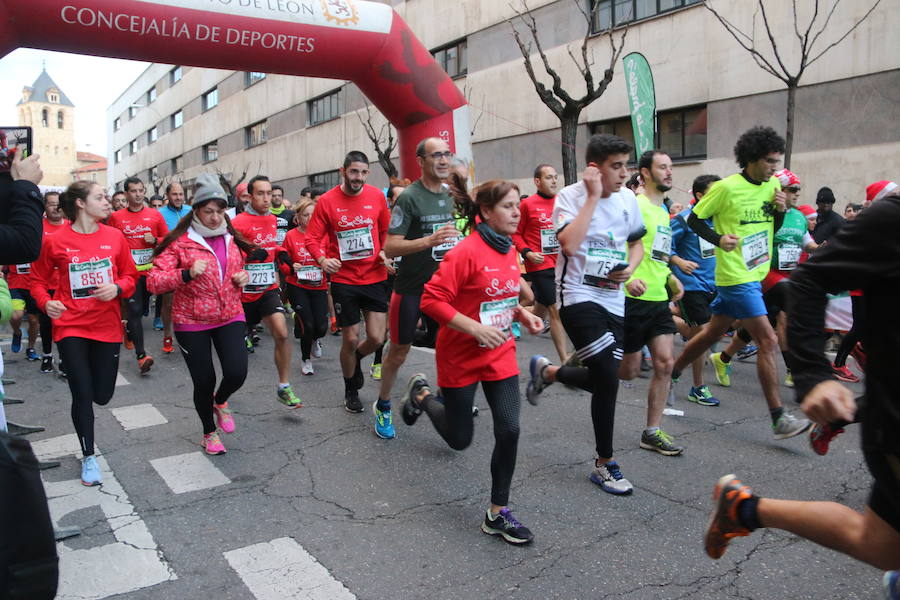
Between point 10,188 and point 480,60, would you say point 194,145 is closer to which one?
point 480,60

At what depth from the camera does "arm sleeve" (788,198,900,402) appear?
1.93 m

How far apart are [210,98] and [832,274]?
151 ft

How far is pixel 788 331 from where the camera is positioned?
2.20 m

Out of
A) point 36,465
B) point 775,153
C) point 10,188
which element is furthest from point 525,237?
point 36,465

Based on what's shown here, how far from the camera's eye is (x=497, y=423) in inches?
143

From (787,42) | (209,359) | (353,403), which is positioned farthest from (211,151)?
(209,359)

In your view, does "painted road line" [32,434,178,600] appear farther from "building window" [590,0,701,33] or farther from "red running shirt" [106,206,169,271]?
"building window" [590,0,701,33]

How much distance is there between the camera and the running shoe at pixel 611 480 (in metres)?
4.14

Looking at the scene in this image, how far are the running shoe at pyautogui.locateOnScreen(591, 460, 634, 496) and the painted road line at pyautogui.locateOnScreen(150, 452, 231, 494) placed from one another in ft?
7.28

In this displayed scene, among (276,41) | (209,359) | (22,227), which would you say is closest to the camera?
(22,227)

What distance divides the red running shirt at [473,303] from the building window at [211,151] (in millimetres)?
41819

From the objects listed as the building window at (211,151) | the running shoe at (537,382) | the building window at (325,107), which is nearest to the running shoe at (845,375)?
the running shoe at (537,382)

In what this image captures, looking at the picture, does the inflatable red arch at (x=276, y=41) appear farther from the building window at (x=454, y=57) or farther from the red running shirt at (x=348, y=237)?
the building window at (x=454, y=57)

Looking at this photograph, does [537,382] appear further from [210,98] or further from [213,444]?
[210,98]
